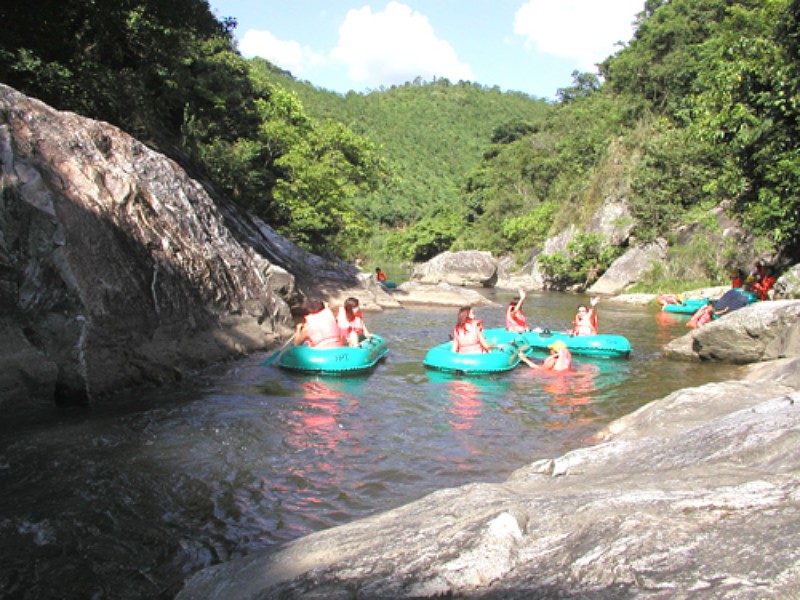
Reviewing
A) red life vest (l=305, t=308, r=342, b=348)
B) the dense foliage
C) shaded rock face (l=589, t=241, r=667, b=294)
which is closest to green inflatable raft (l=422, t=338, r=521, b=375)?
red life vest (l=305, t=308, r=342, b=348)

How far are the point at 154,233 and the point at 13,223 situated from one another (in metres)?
2.45

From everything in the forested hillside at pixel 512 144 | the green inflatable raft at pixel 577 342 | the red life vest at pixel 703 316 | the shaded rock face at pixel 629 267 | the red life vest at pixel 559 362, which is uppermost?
the forested hillside at pixel 512 144

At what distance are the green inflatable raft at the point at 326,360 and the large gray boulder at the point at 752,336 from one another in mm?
5898

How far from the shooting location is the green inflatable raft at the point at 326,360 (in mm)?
10250

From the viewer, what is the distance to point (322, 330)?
35.3 ft

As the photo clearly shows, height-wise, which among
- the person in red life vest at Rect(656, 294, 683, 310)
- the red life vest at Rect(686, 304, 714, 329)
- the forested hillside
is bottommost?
the red life vest at Rect(686, 304, 714, 329)

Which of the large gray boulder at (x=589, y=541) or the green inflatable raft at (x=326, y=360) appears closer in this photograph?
the large gray boulder at (x=589, y=541)

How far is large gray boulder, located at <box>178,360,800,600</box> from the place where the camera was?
2393mm

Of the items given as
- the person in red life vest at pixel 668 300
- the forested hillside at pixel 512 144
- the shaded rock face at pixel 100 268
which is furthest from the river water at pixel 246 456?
the person in red life vest at pixel 668 300

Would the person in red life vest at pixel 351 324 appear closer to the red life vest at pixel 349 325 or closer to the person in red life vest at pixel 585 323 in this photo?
the red life vest at pixel 349 325

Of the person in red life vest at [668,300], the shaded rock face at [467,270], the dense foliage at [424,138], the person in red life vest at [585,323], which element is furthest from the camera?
the dense foliage at [424,138]

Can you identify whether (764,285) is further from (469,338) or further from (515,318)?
(469,338)

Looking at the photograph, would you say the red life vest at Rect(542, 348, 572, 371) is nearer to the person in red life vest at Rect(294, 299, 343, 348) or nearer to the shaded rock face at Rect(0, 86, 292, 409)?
the person in red life vest at Rect(294, 299, 343, 348)

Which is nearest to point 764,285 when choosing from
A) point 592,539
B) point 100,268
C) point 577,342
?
point 577,342
